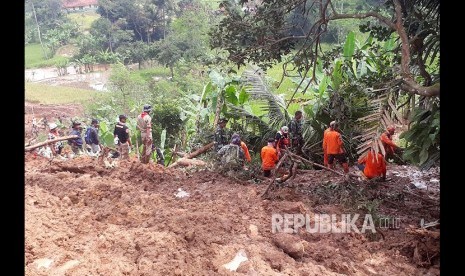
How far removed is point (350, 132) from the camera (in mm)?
8648

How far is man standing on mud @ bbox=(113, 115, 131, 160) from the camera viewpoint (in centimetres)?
891

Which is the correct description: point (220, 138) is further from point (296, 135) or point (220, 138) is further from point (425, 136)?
point (425, 136)

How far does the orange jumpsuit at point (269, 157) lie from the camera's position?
7.45m

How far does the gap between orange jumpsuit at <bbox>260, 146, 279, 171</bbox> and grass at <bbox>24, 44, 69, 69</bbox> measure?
34.4 meters

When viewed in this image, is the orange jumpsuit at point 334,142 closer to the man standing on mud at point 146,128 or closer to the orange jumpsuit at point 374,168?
the orange jumpsuit at point 374,168

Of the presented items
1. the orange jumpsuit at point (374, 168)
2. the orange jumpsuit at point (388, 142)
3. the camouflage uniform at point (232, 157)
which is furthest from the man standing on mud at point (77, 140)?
the orange jumpsuit at point (388, 142)

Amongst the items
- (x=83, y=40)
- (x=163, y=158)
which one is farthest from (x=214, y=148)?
(x=83, y=40)

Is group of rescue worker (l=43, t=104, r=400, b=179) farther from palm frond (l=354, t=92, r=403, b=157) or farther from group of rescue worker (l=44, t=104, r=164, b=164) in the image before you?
palm frond (l=354, t=92, r=403, b=157)

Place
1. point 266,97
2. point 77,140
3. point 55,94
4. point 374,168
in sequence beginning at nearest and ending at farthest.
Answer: point 374,168 → point 266,97 → point 77,140 → point 55,94

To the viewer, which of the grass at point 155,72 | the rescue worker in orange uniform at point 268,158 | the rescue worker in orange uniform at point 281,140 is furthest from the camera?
the grass at point 155,72

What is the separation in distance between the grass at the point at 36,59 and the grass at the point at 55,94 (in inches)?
179

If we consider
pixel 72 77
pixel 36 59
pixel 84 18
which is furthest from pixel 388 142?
pixel 84 18

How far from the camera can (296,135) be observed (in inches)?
353

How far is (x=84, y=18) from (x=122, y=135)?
137ft
